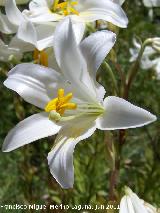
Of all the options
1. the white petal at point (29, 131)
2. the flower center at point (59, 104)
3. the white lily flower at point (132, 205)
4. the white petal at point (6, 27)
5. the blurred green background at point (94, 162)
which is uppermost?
the white petal at point (6, 27)

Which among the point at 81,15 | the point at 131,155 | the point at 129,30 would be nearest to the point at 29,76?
the point at 81,15

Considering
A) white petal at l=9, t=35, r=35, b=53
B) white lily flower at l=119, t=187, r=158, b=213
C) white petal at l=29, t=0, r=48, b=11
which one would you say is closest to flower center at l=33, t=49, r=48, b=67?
white petal at l=9, t=35, r=35, b=53

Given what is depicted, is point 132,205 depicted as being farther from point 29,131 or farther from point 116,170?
point 29,131

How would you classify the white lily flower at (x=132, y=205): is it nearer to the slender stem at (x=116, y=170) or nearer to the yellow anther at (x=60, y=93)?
the slender stem at (x=116, y=170)

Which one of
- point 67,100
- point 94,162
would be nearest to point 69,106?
point 67,100

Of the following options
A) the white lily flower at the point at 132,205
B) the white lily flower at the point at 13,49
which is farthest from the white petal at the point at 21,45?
the white lily flower at the point at 132,205

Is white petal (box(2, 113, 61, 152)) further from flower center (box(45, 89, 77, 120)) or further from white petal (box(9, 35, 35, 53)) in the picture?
white petal (box(9, 35, 35, 53))
